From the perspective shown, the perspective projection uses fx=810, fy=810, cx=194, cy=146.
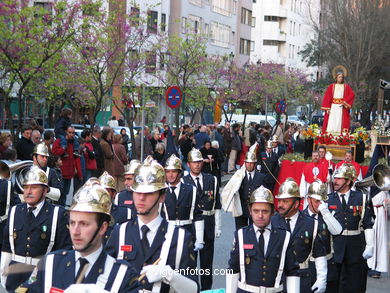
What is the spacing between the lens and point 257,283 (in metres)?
6.84

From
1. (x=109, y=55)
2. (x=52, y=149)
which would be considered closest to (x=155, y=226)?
(x=52, y=149)

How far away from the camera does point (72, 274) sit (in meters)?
4.80

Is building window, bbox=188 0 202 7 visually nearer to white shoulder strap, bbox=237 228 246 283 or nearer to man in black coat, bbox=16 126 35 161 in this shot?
man in black coat, bbox=16 126 35 161

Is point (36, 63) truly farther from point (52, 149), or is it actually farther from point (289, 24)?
point (289, 24)

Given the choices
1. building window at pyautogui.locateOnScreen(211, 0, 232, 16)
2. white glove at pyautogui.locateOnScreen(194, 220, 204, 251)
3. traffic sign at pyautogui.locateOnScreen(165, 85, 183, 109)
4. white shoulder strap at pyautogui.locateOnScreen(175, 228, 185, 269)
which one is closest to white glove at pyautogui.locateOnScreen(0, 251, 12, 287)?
white shoulder strap at pyautogui.locateOnScreen(175, 228, 185, 269)

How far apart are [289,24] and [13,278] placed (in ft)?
291

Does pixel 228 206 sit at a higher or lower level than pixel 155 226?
lower

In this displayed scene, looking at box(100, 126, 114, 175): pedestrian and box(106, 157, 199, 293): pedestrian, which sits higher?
box(106, 157, 199, 293): pedestrian

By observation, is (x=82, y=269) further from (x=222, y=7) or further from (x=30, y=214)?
(x=222, y=7)

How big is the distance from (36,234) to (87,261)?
292 cm

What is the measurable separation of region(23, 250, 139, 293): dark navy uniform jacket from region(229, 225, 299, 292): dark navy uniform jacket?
221 centimetres

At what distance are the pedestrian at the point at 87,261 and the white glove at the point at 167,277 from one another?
2.83 feet

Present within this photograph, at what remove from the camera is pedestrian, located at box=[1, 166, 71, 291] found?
7480 mm

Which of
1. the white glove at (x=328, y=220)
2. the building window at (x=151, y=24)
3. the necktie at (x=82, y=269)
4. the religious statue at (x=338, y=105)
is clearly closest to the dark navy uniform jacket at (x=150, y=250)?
the necktie at (x=82, y=269)
